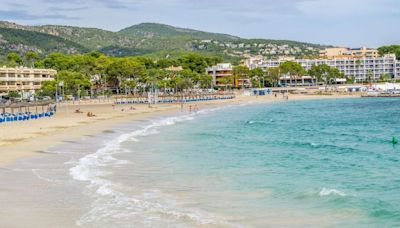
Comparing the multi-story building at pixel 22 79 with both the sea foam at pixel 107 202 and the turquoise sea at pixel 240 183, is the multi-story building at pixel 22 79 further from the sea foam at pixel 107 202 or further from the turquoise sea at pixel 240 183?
the sea foam at pixel 107 202

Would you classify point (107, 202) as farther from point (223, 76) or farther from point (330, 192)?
point (223, 76)

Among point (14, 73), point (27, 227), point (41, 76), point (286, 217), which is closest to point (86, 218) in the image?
point (27, 227)

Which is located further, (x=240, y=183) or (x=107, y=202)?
(x=240, y=183)

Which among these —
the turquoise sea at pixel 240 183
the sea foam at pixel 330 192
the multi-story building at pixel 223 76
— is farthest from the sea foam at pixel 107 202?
the multi-story building at pixel 223 76

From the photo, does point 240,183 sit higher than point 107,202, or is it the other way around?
point 107,202

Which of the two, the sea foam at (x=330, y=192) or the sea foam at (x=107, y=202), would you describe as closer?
the sea foam at (x=107, y=202)

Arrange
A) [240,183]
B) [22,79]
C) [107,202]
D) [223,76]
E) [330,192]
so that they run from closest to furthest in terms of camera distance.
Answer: [107,202] → [330,192] → [240,183] → [22,79] → [223,76]

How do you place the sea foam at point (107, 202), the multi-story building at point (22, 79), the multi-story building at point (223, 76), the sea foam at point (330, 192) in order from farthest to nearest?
the multi-story building at point (223, 76) → the multi-story building at point (22, 79) → the sea foam at point (330, 192) → the sea foam at point (107, 202)

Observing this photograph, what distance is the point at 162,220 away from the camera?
46.8 ft

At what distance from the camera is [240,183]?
1997 cm

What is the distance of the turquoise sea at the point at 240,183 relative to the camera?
14617 millimetres

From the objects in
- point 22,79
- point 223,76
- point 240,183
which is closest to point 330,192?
point 240,183

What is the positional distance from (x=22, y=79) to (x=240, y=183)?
9572cm

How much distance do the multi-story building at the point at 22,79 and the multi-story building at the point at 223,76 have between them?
6322 cm
